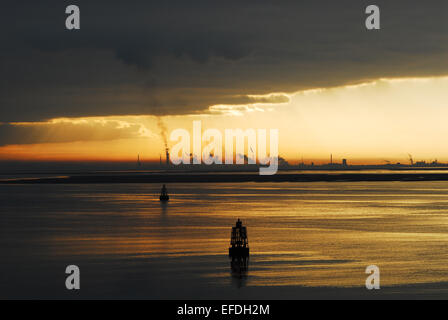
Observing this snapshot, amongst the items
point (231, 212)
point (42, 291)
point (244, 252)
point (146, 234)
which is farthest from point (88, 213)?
point (42, 291)

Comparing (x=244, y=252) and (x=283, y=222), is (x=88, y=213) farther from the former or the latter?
(x=244, y=252)

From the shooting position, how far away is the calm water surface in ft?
125

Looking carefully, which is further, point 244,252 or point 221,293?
point 244,252

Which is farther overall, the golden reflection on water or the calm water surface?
the golden reflection on water

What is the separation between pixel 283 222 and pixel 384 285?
122 feet

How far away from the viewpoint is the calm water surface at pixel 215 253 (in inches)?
1497

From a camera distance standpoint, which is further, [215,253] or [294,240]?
[294,240]

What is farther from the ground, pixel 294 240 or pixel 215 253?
pixel 294 240

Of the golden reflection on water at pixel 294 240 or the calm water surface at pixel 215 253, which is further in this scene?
the golden reflection on water at pixel 294 240

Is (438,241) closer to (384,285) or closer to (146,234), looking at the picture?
(384,285)

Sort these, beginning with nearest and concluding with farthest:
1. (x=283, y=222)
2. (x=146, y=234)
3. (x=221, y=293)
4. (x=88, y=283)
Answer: (x=221, y=293) < (x=88, y=283) < (x=146, y=234) < (x=283, y=222)

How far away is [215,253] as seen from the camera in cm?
5059

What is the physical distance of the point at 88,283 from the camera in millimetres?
39375
